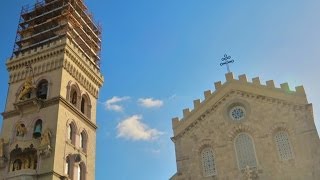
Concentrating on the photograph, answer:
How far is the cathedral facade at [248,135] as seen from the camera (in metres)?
31.4

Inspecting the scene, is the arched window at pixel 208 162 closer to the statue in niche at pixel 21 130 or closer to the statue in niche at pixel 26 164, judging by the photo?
the statue in niche at pixel 26 164


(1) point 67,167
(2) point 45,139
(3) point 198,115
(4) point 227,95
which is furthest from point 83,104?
(4) point 227,95

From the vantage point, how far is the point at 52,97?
45.0 m

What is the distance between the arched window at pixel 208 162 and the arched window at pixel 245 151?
81.2 inches

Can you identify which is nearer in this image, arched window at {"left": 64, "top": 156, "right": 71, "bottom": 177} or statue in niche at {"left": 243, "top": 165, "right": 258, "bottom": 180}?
statue in niche at {"left": 243, "top": 165, "right": 258, "bottom": 180}

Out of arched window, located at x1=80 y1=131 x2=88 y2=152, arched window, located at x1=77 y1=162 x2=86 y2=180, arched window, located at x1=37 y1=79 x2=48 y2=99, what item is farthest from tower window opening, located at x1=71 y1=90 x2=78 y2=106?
arched window, located at x1=77 y1=162 x2=86 y2=180

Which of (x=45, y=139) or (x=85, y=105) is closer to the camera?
(x=45, y=139)

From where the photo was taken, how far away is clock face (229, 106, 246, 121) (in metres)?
34.8

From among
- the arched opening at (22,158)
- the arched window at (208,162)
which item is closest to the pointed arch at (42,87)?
the arched opening at (22,158)

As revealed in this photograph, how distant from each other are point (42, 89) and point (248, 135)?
25512mm

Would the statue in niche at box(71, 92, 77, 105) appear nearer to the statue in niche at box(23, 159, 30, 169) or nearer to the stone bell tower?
the stone bell tower

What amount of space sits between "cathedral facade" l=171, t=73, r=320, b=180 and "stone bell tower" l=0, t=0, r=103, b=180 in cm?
1369

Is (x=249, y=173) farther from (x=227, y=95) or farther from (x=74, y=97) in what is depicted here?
(x=74, y=97)

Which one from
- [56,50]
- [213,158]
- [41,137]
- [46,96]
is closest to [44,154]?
[41,137]
